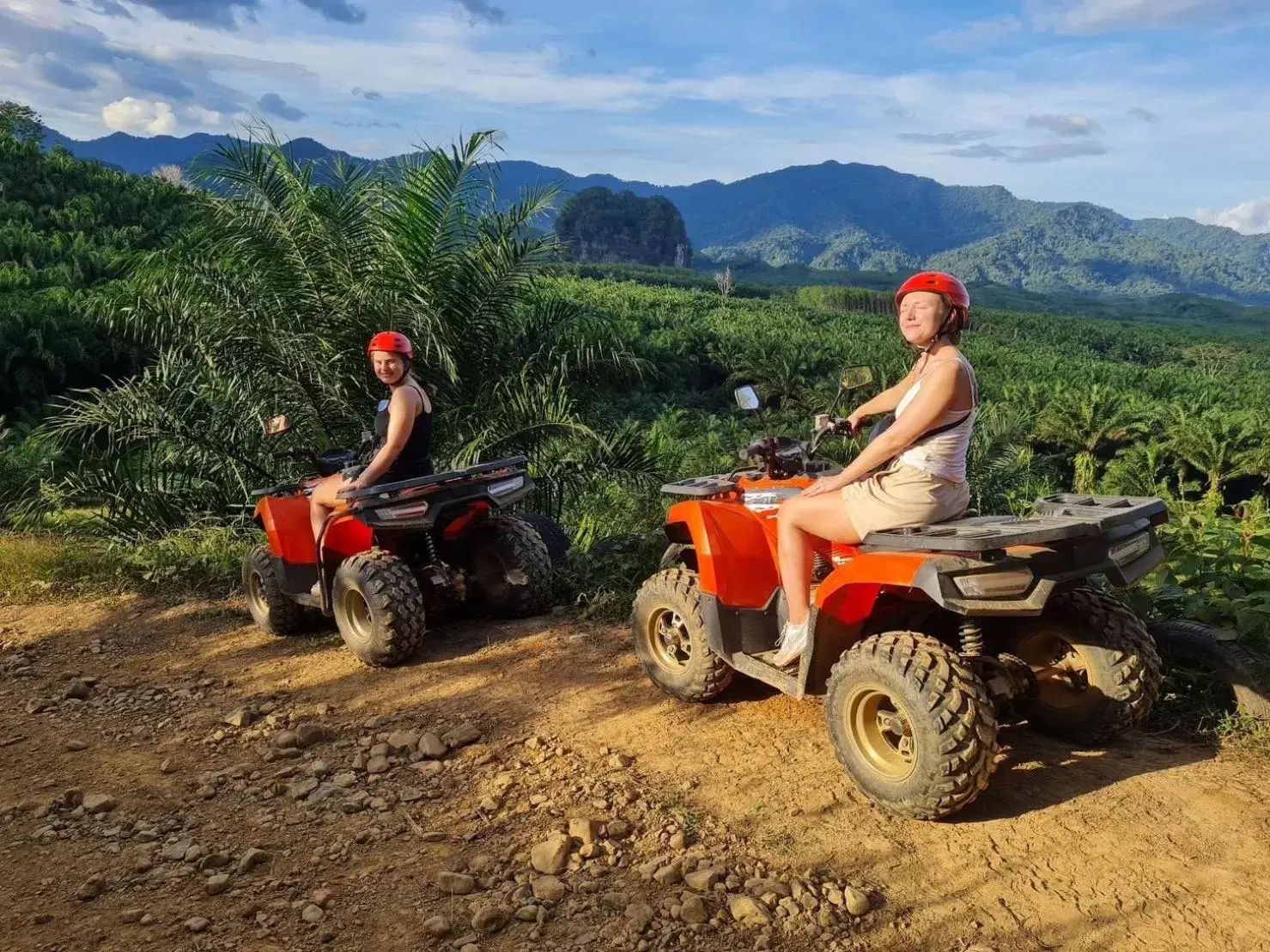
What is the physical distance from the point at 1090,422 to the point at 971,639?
35.6 meters

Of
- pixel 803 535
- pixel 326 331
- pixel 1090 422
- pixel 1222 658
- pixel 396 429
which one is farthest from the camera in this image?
pixel 1090 422

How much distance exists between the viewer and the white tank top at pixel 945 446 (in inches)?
133

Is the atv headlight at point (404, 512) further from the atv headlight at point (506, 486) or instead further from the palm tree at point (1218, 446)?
the palm tree at point (1218, 446)

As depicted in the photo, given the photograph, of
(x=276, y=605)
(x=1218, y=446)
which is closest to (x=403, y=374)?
(x=276, y=605)

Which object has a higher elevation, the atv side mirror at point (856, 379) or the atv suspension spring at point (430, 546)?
the atv side mirror at point (856, 379)

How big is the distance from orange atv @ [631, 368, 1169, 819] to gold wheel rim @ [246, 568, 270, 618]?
2890mm

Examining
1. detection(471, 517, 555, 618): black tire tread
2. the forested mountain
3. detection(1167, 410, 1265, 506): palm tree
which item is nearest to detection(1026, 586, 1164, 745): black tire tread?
detection(471, 517, 555, 618): black tire tread

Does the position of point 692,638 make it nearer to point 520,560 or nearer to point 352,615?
point 520,560

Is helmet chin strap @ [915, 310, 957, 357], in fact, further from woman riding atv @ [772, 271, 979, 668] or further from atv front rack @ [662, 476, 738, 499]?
atv front rack @ [662, 476, 738, 499]

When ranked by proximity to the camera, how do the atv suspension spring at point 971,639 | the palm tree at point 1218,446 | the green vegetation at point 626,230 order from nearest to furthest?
the atv suspension spring at point 971,639
the palm tree at point 1218,446
the green vegetation at point 626,230

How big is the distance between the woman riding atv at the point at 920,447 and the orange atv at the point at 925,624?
11 cm

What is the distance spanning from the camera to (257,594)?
6141 mm

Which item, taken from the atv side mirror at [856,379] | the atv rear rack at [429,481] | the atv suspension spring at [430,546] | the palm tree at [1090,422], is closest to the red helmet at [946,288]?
the atv side mirror at [856,379]

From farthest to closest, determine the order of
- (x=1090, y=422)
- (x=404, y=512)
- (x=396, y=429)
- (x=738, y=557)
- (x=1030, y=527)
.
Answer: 1. (x=1090, y=422)
2. (x=396, y=429)
3. (x=404, y=512)
4. (x=738, y=557)
5. (x=1030, y=527)
